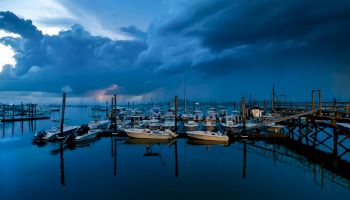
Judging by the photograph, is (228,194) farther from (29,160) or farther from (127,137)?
(127,137)

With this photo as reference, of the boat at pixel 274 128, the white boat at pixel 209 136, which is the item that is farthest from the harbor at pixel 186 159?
the boat at pixel 274 128

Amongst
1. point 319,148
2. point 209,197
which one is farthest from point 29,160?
point 319,148

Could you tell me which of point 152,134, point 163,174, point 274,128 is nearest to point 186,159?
point 163,174

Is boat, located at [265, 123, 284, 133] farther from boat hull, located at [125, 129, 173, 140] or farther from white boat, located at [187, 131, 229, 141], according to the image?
boat hull, located at [125, 129, 173, 140]

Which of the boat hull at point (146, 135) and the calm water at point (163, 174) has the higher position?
the boat hull at point (146, 135)

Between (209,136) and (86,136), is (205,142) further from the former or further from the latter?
(86,136)

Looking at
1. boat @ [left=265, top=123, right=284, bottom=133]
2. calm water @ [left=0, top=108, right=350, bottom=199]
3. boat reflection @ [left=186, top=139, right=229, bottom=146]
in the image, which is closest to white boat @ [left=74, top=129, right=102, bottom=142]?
calm water @ [left=0, top=108, right=350, bottom=199]

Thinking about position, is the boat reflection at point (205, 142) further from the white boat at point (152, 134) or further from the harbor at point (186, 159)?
the white boat at point (152, 134)

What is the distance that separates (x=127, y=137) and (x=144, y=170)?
15311mm

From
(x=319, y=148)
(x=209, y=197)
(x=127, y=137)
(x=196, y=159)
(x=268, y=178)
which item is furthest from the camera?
(x=127, y=137)

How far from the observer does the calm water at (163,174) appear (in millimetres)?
15281

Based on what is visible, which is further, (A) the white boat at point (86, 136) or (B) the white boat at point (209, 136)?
(A) the white boat at point (86, 136)

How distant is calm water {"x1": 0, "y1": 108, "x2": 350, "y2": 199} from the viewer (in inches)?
602

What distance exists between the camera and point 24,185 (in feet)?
55.1
